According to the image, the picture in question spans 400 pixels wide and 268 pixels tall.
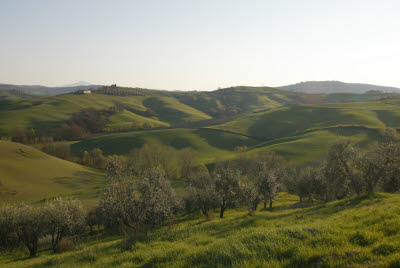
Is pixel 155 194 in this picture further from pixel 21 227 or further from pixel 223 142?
pixel 223 142

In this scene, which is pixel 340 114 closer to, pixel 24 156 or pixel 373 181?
pixel 373 181

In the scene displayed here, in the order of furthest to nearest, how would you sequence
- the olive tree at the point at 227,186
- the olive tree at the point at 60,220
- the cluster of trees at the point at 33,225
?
the olive tree at the point at 227,186 < the cluster of trees at the point at 33,225 < the olive tree at the point at 60,220

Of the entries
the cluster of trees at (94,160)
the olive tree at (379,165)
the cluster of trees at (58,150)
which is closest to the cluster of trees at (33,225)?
the olive tree at (379,165)

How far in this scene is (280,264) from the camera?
924 cm

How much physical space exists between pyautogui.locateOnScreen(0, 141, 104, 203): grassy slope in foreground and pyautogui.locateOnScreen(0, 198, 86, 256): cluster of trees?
33474 millimetres

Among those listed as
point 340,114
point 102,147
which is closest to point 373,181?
point 102,147

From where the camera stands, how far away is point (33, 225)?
4278 cm

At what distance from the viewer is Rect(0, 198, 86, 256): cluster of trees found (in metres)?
42.2

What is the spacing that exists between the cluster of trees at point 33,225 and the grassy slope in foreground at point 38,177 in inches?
1318

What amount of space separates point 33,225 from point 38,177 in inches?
2447

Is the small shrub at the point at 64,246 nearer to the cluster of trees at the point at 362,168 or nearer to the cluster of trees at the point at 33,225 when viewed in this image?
the cluster of trees at the point at 33,225

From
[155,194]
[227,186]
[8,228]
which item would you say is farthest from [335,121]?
[8,228]

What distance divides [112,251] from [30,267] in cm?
909

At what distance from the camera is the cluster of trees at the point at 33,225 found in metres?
42.2
